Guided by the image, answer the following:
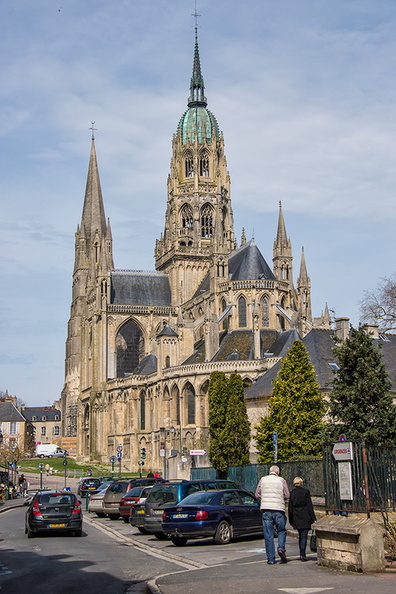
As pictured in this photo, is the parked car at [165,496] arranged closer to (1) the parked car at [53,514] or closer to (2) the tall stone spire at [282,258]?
(1) the parked car at [53,514]

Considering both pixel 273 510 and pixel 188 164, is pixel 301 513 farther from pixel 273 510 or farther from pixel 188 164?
pixel 188 164

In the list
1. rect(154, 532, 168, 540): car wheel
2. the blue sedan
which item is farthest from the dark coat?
rect(154, 532, 168, 540): car wheel

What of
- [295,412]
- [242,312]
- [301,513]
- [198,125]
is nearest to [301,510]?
[301,513]

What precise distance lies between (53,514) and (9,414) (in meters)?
97.8

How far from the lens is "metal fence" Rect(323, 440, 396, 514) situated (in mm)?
13891

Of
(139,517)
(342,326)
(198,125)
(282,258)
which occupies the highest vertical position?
(198,125)

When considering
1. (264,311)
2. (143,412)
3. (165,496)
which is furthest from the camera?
(143,412)

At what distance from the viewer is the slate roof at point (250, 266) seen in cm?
7800

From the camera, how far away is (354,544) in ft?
43.1

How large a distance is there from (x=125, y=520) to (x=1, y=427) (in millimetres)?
90056

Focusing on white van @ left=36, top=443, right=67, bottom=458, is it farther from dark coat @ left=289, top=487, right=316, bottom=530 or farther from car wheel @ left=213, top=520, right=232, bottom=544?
dark coat @ left=289, top=487, right=316, bottom=530

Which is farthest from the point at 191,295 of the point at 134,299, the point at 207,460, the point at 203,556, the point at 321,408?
the point at 203,556

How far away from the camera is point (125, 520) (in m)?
29.4

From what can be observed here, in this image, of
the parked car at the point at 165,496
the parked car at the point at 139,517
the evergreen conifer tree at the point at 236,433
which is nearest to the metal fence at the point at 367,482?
the parked car at the point at 165,496
